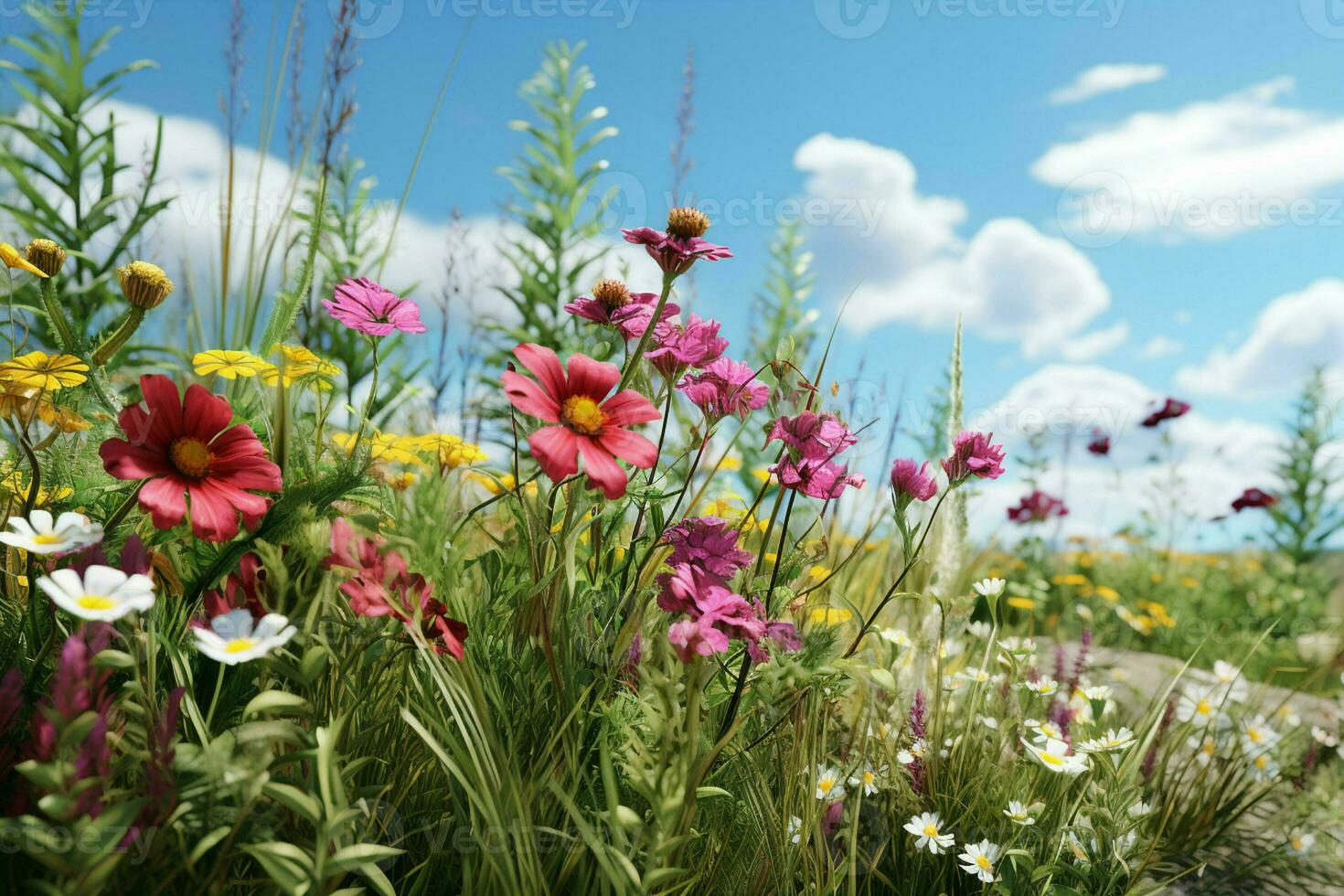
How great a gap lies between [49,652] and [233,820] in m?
0.48

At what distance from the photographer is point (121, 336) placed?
1.30 meters

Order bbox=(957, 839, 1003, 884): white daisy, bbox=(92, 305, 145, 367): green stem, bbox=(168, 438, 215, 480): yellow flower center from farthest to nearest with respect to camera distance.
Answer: bbox=(957, 839, 1003, 884): white daisy → bbox=(92, 305, 145, 367): green stem → bbox=(168, 438, 215, 480): yellow flower center

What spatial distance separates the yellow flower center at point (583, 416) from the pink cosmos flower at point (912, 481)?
0.46m

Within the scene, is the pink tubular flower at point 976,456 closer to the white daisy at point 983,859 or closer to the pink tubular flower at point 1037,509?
the white daisy at point 983,859

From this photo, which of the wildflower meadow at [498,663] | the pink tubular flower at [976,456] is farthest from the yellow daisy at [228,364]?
the pink tubular flower at [976,456]

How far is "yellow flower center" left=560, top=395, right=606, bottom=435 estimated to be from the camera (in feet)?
3.36

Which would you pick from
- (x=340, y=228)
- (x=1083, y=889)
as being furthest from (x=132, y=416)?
(x=340, y=228)

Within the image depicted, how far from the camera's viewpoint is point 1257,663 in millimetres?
4234

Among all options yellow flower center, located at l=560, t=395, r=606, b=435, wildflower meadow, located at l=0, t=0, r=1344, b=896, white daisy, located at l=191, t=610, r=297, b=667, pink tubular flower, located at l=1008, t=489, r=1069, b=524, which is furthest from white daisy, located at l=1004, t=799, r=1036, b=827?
pink tubular flower, located at l=1008, t=489, r=1069, b=524

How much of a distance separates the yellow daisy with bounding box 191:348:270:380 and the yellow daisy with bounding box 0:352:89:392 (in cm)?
18

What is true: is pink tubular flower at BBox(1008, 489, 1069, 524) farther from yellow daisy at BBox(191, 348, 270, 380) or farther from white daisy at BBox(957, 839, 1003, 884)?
yellow daisy at BBox(191, 348, 270, 380)

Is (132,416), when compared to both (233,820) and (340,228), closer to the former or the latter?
(233,820)

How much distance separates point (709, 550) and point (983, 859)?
0.73 meters

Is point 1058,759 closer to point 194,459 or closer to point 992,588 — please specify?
point 992,588
